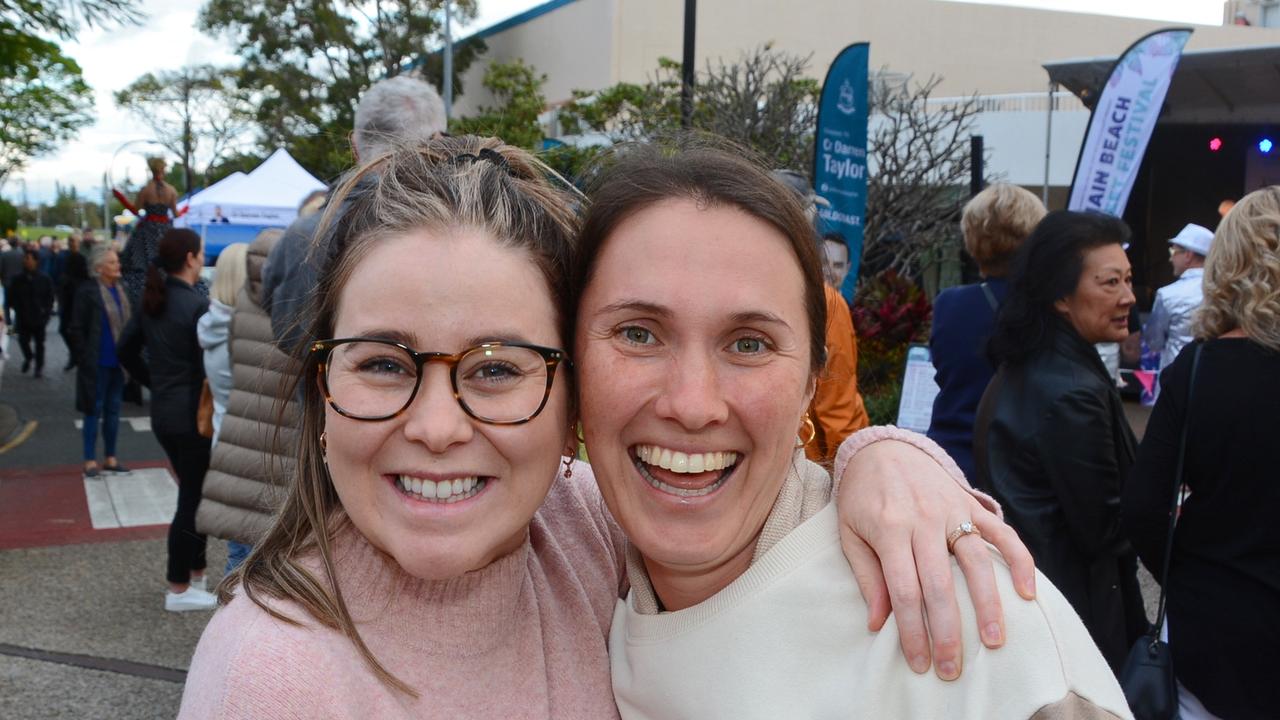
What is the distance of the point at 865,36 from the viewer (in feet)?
126


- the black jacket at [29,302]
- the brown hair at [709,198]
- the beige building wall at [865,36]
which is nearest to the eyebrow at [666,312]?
the brown hair at [709,198]

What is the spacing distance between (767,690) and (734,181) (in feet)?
2.44

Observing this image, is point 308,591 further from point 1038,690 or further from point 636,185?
point 1038,690

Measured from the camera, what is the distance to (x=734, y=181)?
161 centimetres

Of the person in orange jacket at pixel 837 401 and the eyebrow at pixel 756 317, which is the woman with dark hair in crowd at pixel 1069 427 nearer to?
the person in orange jacket at pixel 837 401

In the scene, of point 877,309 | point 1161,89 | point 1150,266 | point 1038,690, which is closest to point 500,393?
point 1038,690

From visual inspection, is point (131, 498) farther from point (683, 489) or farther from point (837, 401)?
point (683, 489)

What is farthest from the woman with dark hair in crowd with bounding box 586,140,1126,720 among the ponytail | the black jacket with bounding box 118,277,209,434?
the ponytail

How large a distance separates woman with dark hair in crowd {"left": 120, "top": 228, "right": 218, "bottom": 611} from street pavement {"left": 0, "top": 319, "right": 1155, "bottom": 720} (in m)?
0.28

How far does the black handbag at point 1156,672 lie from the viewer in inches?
123

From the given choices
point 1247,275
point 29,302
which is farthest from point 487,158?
point 29,302

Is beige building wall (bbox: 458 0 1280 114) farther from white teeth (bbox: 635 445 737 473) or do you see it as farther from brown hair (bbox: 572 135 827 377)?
white teeth (bbox: 635 445 737 473)

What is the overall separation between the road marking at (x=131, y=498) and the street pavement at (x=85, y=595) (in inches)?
0.6

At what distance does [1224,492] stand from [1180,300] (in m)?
5.57
